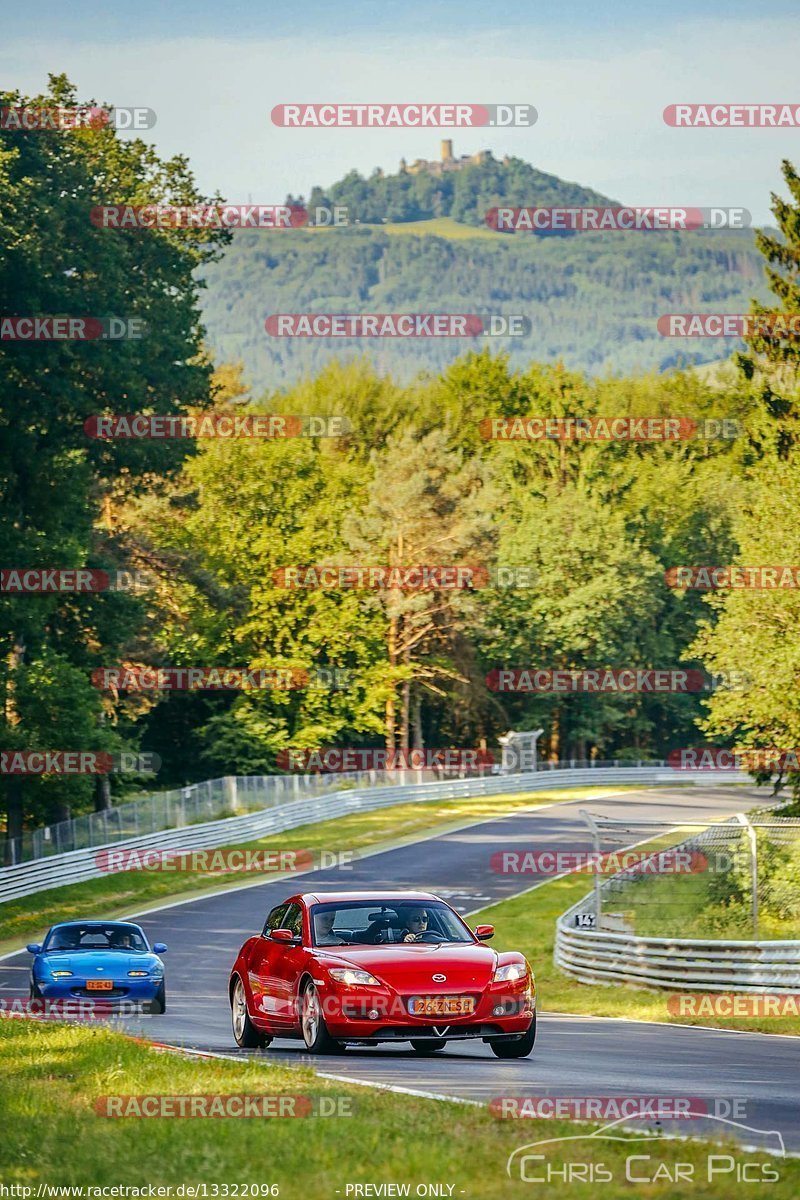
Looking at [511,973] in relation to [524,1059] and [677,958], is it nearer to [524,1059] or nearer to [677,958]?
[524,1059]

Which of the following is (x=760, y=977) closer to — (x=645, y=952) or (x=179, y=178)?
(x=645, y=952)

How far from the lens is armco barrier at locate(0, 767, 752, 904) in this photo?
42719mm

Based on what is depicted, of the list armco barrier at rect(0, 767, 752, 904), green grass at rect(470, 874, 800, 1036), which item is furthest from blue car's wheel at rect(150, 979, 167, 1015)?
armco barrier at rect(0, 767, 752, 904)

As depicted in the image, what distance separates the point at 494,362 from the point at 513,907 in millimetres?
69721

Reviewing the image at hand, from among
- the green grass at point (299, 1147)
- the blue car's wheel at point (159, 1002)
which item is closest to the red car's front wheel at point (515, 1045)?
the green grass at point (299, 1147)

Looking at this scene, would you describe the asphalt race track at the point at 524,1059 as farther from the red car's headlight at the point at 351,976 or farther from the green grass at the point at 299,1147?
the green grass at the point at 299,1147

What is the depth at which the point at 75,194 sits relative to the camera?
46.0 m

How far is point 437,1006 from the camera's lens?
13.6 meters

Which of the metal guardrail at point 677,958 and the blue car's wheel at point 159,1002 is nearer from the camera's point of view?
the blue car's wheel at point 159,1002

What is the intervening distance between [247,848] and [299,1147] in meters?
44.3

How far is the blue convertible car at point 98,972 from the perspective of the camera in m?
21.2

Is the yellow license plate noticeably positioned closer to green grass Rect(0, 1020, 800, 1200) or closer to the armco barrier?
green grass Rect(0, 1020, 800, 1200)

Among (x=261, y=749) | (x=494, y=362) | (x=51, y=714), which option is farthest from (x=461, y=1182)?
(x=494, y=362)

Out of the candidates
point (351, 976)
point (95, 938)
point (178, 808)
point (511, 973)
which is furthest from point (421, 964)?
point (178, 808)
